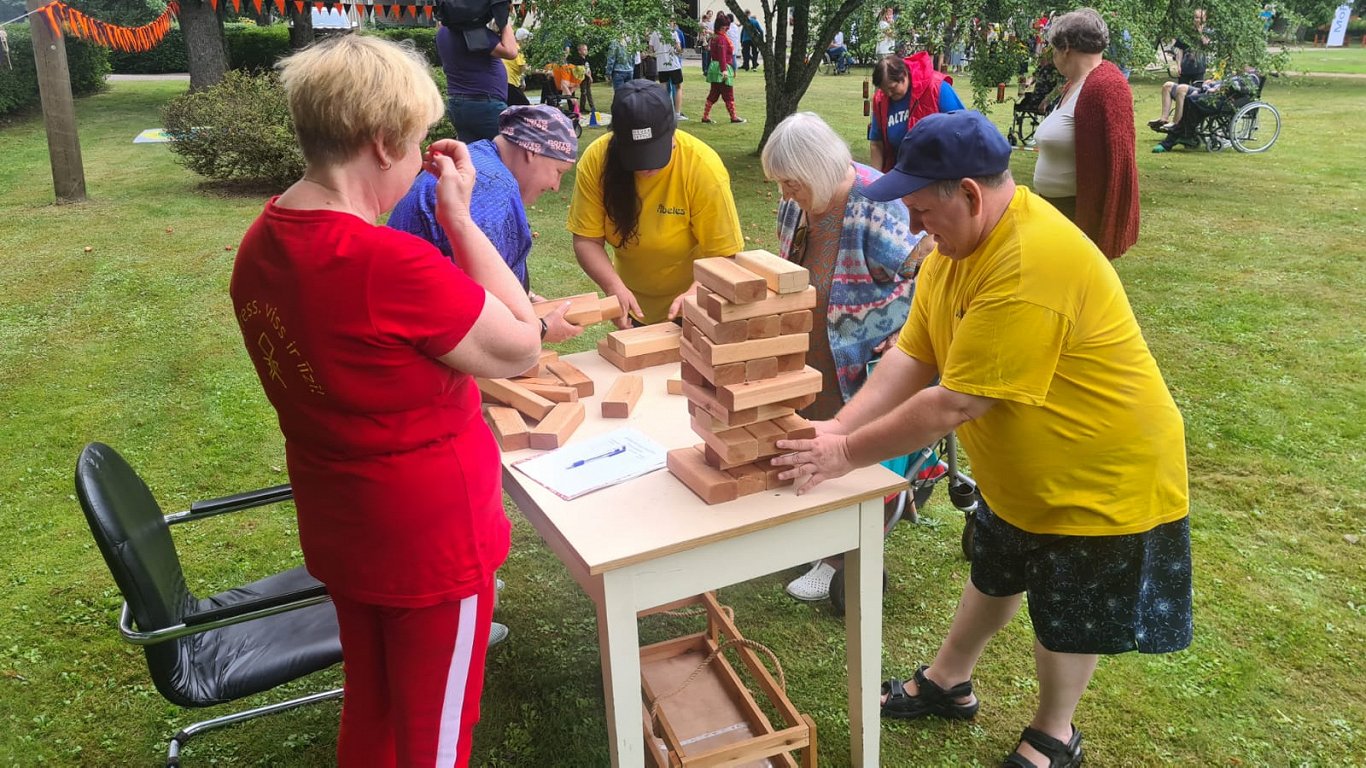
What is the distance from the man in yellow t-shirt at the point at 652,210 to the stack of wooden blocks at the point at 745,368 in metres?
1.18

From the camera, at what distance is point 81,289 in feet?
23.3

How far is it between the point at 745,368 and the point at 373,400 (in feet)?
3.00

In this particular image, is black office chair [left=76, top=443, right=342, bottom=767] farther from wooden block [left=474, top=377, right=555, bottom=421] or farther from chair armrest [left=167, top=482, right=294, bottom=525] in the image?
wooden block [left=474, top=377, right=555, bottom=421]

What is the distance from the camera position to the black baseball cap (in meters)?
3.37

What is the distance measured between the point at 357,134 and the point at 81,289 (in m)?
6.77

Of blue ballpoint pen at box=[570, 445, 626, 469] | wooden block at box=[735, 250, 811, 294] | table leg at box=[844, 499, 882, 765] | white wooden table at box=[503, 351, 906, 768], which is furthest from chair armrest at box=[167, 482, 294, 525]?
table leg at box=[844, 499, 882, 765]

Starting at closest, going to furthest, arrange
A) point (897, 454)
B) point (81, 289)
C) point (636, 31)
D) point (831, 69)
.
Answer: point (897, 454) < point (81, 289) < point (636, 31) < point (831, 69)

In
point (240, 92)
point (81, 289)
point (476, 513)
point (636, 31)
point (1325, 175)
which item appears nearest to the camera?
point (476, 513)

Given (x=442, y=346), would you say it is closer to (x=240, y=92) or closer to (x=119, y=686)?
(x=119, y=686)

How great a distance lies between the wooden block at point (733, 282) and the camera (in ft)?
7.06

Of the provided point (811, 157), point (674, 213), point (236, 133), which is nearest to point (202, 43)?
point (236, 133)

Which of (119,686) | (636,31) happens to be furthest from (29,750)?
(636,31)

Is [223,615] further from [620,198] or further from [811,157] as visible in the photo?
[811,157]

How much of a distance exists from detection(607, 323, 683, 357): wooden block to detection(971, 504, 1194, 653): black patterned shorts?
126 cm
